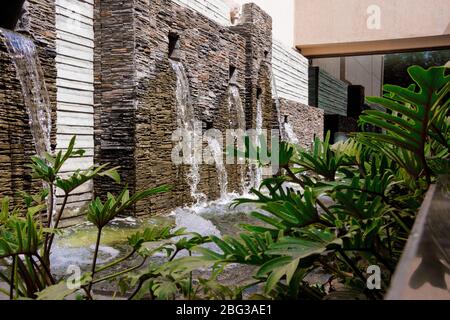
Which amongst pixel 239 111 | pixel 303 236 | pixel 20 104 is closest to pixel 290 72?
pixel 239 111

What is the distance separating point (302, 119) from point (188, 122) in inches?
300

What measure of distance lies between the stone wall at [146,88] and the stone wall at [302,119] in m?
5.20

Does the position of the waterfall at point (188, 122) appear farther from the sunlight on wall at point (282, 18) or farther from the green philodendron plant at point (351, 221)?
the green philodendron plant at point (351, 221)

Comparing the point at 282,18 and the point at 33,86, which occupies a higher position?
the point at 282,18

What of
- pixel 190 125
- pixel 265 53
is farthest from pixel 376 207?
pixel 265 53

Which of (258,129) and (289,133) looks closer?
(258,129)

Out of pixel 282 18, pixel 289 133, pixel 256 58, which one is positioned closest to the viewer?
pixel 256 58

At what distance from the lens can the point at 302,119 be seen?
596 inches

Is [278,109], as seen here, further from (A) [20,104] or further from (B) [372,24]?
(A) [20,104]

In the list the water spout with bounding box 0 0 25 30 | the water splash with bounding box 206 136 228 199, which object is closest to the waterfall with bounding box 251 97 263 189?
the water splash with bounding box 206 136 228 199

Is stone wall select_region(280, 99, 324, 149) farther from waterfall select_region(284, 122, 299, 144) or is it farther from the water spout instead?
the water spout

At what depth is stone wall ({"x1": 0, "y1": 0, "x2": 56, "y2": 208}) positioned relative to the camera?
16.0ft

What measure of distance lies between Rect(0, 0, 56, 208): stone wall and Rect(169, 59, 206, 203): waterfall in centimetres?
251
